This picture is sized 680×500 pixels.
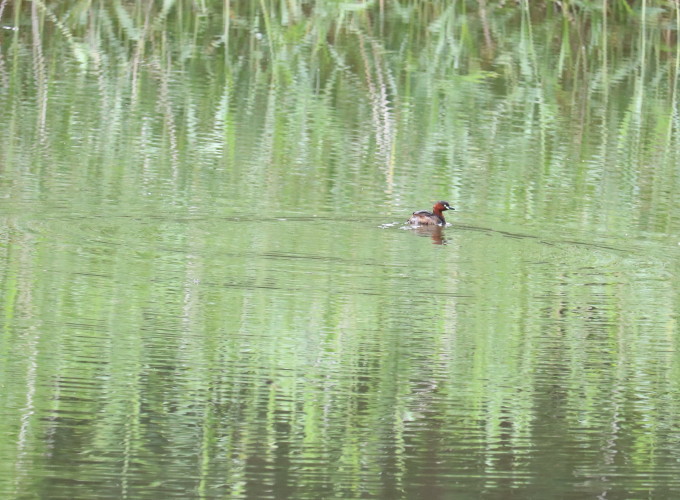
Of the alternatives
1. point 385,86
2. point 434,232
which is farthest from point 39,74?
point 434,232

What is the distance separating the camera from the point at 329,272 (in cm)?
808

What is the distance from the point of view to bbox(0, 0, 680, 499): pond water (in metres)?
5.41

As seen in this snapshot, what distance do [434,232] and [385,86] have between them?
562 cm

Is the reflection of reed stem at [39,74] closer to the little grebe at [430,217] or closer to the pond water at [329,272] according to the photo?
the pond water at [329,272]

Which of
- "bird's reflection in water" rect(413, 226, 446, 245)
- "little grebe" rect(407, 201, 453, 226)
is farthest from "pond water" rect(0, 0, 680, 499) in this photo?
"little grebe" rect(407, 201, 453, 226)

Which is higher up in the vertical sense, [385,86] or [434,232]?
[385,86]

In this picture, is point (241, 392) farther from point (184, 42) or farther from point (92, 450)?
point (184, 42)

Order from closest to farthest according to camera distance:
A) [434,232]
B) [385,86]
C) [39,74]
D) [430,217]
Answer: [434,232] < [430,217] < [39,74] < [385,86]

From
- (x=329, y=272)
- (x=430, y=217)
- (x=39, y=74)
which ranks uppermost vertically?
(x=39, y=74)

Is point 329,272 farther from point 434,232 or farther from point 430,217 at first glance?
point 430,217

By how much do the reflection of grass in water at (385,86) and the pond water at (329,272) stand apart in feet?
0.16

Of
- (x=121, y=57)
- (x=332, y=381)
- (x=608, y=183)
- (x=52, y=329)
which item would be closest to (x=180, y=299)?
(x=52, y=329)

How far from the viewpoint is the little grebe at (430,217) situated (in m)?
9.51

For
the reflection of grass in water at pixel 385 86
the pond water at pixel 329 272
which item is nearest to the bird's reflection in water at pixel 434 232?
the pond water at pixel 329 272
